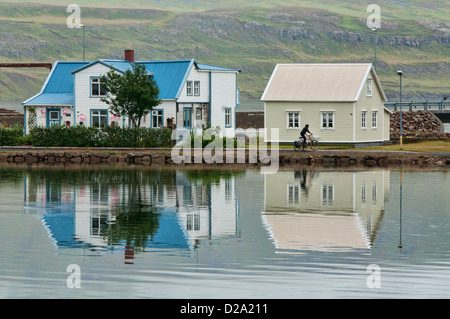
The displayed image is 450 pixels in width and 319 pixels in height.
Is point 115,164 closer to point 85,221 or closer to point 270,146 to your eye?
point 270,146

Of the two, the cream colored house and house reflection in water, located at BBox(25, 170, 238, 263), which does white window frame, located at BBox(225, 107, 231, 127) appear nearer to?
the cream colored house

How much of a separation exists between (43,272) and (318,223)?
1003 cm

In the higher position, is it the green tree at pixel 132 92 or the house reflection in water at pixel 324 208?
the green tree at pixel 132 92

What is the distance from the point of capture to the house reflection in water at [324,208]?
23.7 m

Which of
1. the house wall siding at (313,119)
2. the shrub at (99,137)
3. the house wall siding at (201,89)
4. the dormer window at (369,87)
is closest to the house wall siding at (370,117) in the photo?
the dormer window at (369,87)

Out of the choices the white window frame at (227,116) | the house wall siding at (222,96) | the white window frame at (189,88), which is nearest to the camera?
the white window frame at (189,88)

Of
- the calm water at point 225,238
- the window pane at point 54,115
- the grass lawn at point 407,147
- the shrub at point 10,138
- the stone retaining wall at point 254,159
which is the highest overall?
the window pane at point 54,115

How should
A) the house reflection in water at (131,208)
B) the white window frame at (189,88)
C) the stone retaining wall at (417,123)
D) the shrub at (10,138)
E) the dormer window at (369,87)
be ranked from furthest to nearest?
the stone retaining wall at (417,123), the white window frame at (189,88), the dormer window at (369,87), the shrub at (10,138), the house reflection in water at (131,208)

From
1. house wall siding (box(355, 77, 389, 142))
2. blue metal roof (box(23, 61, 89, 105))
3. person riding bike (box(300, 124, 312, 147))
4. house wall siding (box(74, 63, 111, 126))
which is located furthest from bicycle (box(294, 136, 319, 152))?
blue metal roof (box(23, 61, 89, 105))

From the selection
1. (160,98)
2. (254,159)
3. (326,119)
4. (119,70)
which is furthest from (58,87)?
(326,119)

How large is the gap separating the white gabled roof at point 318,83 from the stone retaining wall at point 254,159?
802cm

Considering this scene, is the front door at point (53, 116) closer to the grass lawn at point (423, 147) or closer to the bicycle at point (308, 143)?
the bicycle at point (308, 143)

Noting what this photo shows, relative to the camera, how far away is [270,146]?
61281mm
